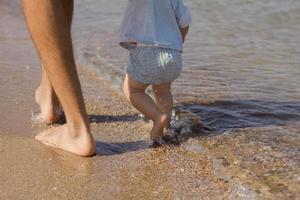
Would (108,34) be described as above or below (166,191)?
below

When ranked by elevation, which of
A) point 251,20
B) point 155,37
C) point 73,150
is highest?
point 155,37

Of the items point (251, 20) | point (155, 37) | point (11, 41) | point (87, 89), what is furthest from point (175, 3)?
point (251, 20)

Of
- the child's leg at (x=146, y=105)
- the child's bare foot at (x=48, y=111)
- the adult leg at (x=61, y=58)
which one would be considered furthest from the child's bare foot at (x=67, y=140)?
the child's leg at (x=146, y=105)

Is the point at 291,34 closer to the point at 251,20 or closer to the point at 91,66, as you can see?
the point at 251,20

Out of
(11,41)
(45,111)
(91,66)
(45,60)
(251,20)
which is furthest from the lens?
(251,20)

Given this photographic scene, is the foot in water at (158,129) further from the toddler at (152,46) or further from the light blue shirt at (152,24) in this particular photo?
the light blue shirt at (152,24)

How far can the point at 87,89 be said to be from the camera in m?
4.20

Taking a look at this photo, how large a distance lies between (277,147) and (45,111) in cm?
121

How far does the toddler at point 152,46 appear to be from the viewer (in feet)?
10.5

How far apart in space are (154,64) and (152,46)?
0.29ft

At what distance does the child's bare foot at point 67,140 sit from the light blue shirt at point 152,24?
0.52m

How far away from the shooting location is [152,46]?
3.20 m

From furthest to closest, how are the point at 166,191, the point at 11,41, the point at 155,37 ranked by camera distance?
the point at 11,41 < the point at 155,37 < the point at 166,191

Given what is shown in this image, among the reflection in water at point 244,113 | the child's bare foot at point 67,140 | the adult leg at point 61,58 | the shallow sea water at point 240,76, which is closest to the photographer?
the adult leg at point 61,58
